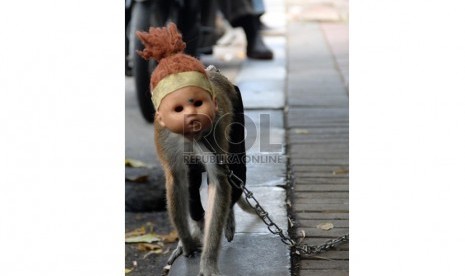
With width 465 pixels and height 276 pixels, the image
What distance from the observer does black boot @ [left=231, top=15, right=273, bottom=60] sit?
8.35 meters

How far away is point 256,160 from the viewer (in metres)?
4.77

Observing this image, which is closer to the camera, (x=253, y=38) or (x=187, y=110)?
(x=187, y=110)

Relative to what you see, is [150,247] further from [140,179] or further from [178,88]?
[178,88]

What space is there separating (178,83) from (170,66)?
0.24 feet

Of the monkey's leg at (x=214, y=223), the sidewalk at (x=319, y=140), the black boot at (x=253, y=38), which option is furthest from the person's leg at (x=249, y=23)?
the monkey's leg at (x=214, y=223)

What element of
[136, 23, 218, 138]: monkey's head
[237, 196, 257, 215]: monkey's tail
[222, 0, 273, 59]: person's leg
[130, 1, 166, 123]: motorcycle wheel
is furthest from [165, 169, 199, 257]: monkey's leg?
[222, 0, 273, 59]: person's leg

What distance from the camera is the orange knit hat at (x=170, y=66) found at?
111 inches

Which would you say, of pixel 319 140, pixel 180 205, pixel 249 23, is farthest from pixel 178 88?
pixel 249 23

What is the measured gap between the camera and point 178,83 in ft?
9.21

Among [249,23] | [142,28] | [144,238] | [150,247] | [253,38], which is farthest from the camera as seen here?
[253,38]

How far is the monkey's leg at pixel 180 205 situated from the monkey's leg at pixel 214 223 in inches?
7.1

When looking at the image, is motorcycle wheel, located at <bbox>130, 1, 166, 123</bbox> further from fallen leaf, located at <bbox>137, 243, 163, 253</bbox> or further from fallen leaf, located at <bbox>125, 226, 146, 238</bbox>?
A: fallen leaf, located at <bbox>137, 243, 163, 253</bbox>

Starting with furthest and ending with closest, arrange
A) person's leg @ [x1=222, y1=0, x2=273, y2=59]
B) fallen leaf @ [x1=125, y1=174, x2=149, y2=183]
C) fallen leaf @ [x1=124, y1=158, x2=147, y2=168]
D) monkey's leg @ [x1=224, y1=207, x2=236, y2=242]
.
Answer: person's leg @ [x1=222, y1=0, x2=273, y2=59] → fallen leaf @ [x1=124, y1=158, x2=147, y2=168] → fallen leaf @ [x1=125, y1=174, x2=149, y2=183] → monkey's leg @ [x1=224, y1=207, x2=236, y2=242]
